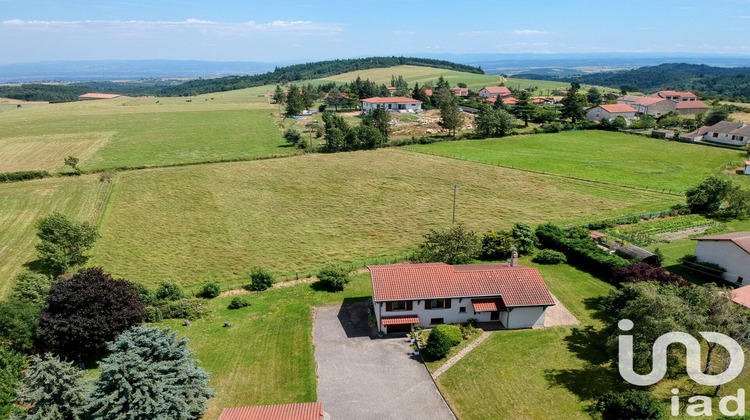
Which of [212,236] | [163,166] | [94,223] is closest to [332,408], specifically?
[212,236]

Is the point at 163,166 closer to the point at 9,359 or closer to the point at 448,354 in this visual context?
the point at 9,359

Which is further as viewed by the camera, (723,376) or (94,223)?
(94,223)

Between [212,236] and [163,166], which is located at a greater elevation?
[163,166]

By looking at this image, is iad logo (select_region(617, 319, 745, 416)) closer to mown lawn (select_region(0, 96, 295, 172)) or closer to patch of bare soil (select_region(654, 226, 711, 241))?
patch of bare soil (select_region(654, 226, 711, 241))

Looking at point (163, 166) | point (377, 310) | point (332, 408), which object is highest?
point (163, 166)

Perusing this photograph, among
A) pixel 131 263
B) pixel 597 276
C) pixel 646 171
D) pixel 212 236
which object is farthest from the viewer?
pixel 646 171

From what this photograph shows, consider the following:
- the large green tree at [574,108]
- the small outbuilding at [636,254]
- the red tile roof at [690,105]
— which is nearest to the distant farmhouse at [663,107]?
the red tile roof at [690,105]

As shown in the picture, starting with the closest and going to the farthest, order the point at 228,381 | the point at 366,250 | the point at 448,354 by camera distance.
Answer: the point at 228,381 → the point at 448,354 → the point at 366,250
